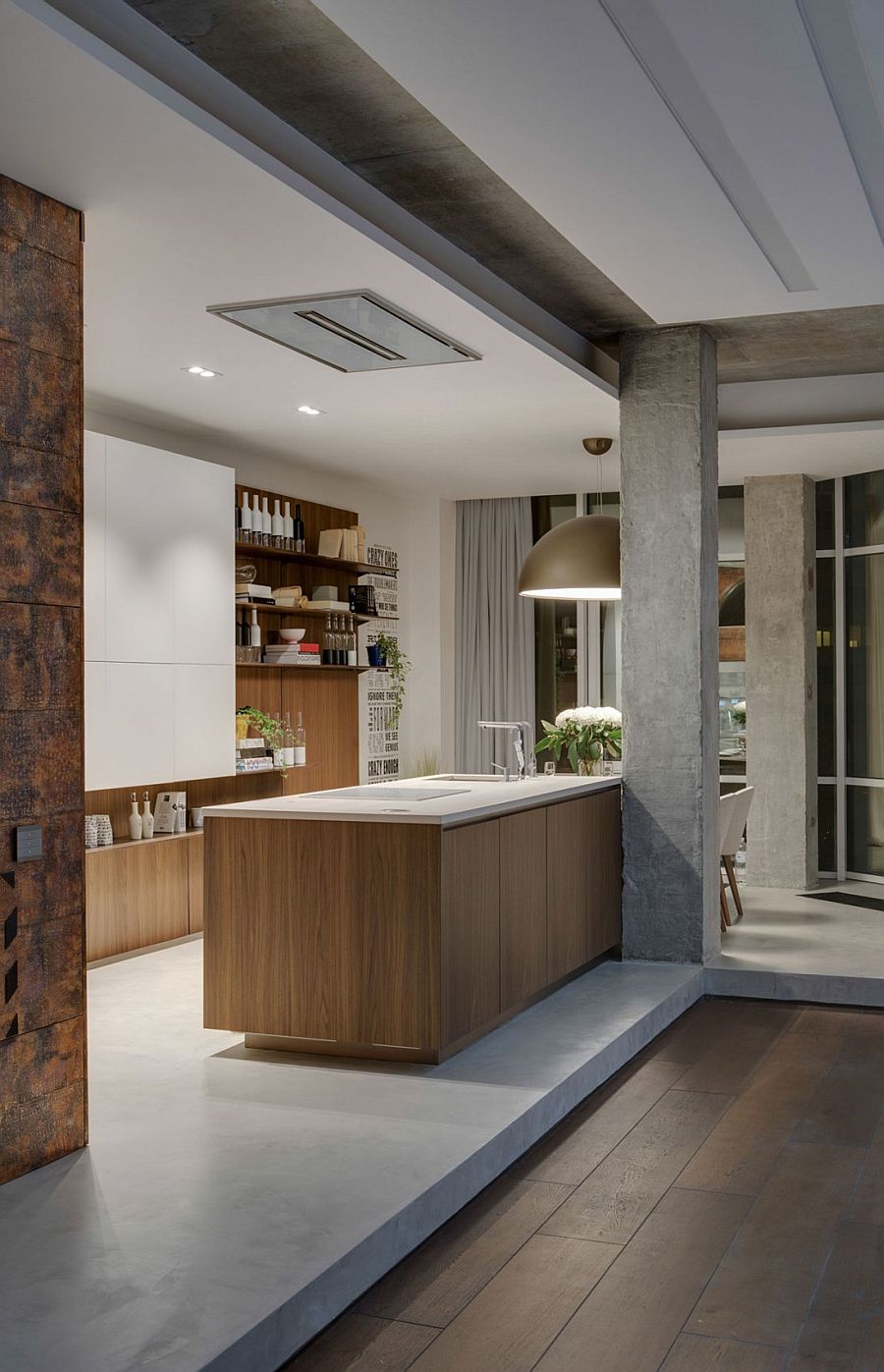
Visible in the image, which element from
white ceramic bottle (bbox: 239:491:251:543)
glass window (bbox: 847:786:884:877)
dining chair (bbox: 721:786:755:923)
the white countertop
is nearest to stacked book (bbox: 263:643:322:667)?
white ceramic bottle (bbox: 239:491:251:543)

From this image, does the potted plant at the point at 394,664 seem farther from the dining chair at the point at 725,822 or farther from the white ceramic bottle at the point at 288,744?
the dining chair at the point at 725,822

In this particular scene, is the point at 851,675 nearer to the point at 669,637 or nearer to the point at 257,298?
the point at 669,637

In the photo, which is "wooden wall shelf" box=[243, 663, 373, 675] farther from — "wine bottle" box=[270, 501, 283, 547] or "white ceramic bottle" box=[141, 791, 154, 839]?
"white ceramic bottle" box=[141, 791, 154, 839]

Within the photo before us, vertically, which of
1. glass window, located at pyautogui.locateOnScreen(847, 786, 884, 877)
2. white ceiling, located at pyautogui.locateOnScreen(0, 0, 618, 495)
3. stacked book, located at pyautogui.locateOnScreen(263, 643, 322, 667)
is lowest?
glass window, located at pyautogui.locateOnScreen(847, 786, 884, 877)

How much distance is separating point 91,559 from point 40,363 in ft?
8.36

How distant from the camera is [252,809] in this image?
4590mm

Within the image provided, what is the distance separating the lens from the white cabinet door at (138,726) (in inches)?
239

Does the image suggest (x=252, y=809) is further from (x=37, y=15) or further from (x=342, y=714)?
(x=342, y=714)

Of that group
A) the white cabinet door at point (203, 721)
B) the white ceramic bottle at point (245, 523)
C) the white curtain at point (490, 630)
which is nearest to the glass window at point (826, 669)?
the white curtain at point (490, 630)

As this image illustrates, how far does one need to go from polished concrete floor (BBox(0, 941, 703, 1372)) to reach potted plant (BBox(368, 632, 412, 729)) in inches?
164

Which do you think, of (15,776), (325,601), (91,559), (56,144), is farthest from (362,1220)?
(325,601)

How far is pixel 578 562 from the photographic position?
256 inches

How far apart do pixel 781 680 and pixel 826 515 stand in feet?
4.12

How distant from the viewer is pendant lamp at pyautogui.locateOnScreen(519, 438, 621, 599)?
255 inches
